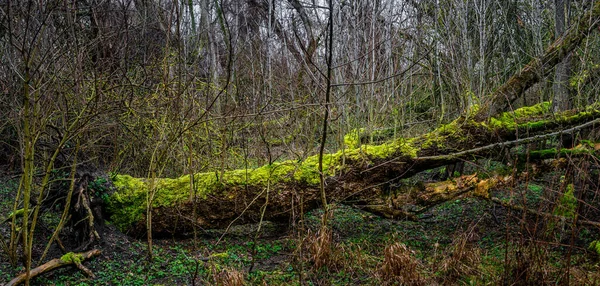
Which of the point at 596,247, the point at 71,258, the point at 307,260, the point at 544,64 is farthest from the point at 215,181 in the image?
the point at 544,64

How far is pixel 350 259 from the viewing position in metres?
4.34

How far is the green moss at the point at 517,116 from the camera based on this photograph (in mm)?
5488

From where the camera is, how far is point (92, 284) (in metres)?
3.86

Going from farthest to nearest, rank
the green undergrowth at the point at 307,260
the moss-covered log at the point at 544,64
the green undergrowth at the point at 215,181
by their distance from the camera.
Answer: the moss-covered log at the point at 544,64 < the green undergrowth at the point at 215,181 < the green undergrowth at the point at 307,260

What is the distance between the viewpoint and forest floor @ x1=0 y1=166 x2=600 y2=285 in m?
3.45

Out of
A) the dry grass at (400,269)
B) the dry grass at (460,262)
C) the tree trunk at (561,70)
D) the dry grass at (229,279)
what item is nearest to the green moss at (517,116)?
the tree trunk at (561,70)

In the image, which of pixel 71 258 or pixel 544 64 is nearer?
pixel 71 258

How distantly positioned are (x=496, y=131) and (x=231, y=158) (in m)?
4.21

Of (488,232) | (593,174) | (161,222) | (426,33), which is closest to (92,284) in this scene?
(161,222)

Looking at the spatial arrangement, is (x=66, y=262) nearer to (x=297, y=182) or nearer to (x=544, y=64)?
(x=297, y=182)

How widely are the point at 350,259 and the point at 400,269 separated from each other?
2.10 feet

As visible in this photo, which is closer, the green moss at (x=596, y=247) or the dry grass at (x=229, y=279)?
the dry grass at (x=229, y=279)

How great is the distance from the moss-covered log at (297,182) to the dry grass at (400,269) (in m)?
1.19

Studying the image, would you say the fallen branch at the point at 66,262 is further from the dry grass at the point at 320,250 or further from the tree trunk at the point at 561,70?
the tree trunk at the point at 561,70
